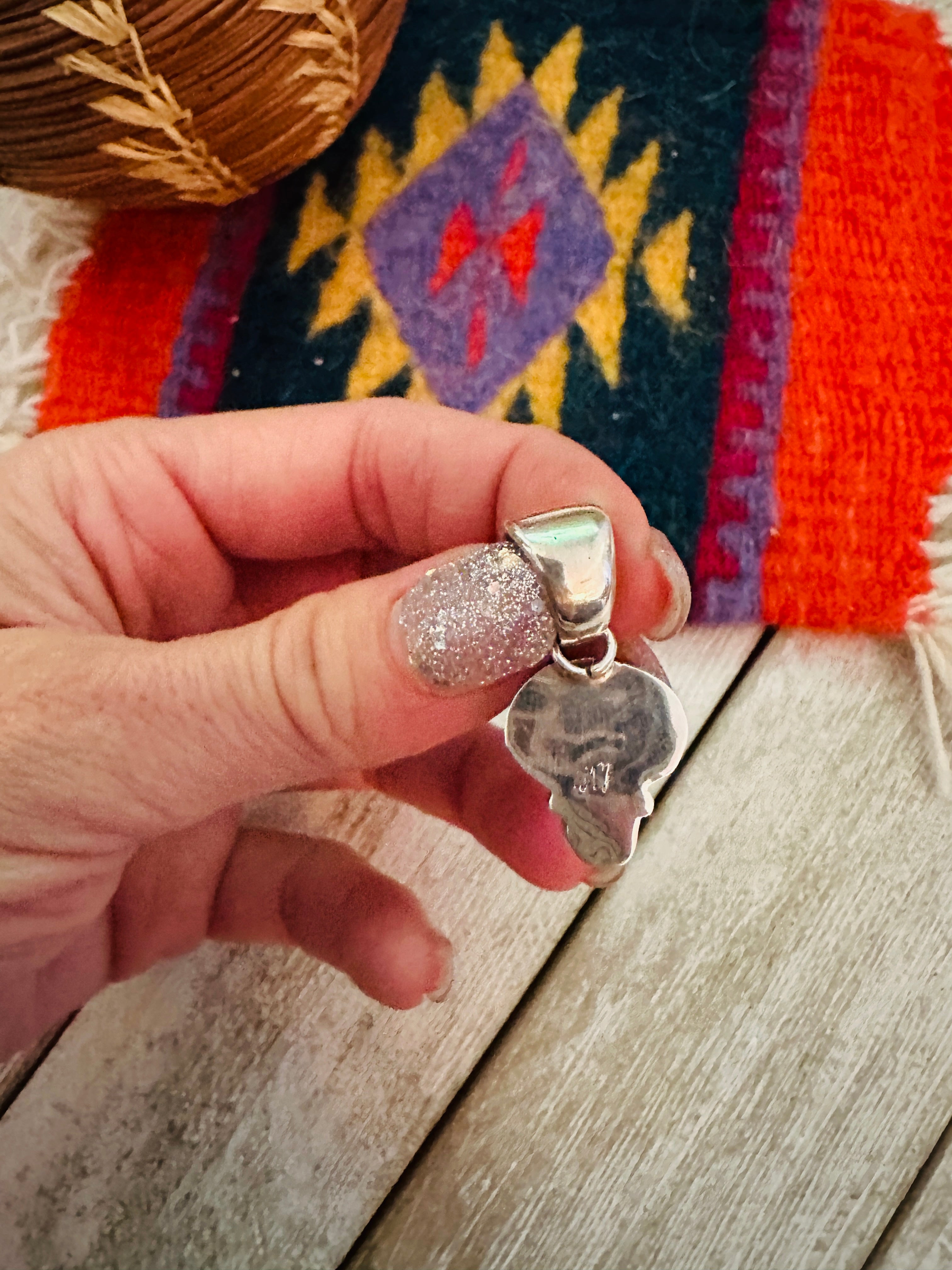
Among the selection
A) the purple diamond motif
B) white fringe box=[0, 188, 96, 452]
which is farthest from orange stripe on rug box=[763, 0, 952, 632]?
white fringe box=[0, 188, 96, 452]

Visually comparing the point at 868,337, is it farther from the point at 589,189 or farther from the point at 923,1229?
the point at 923,1229

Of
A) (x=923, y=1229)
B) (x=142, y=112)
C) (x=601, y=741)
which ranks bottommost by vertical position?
(x=923, y=1229)

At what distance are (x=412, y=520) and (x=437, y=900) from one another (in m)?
0.17

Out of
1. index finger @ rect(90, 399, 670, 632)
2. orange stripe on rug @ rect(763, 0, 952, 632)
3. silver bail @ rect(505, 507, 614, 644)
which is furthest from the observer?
orange stripe on rug @ rect(763, 0, 952, 632)

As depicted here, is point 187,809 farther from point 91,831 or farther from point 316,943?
point 316,943

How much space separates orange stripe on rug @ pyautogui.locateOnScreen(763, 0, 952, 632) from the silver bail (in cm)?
23

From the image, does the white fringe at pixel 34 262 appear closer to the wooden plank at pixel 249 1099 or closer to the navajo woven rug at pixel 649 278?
the navajo woven rug at pixel 649 278

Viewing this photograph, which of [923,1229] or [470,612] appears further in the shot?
[923,1229]

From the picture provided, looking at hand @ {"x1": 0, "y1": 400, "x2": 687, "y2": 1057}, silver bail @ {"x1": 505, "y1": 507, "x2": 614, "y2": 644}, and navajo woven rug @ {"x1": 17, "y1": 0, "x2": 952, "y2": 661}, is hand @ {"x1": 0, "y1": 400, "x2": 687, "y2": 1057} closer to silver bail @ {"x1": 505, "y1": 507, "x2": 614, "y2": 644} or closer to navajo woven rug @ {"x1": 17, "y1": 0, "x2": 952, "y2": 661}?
silver bail @ {"x1": 505, "y1": 507, "x2": 614, "y2": 644}

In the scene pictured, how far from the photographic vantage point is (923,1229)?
0.42 meters

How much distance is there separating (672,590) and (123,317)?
0.33 metres

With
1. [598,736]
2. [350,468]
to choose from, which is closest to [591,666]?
[598,736]

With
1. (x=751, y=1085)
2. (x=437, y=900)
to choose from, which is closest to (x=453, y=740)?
(x=437, y=900)

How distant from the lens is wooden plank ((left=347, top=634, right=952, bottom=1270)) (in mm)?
423
